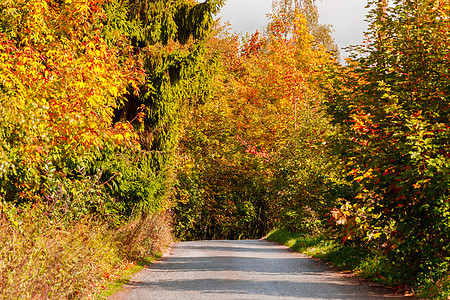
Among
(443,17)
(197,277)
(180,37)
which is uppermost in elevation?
(180,37)

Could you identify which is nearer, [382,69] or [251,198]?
[382,69]

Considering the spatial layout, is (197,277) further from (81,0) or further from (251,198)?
(251,198)

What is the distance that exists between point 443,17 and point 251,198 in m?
32.5

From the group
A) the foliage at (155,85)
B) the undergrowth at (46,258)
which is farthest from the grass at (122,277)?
the foliage at (155,85)

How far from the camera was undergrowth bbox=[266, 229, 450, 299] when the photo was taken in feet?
30.9

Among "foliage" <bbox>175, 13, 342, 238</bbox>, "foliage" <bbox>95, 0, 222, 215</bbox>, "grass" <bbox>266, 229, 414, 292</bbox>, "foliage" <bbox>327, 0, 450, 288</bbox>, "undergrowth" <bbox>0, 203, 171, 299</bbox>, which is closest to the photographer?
"undergrowth" <bbox>0, 203, 171, 299</bbox>

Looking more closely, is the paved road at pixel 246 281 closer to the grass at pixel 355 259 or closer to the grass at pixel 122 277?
the grass at pixel 122 277

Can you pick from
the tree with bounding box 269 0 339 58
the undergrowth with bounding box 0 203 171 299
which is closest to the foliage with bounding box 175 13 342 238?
the tree with bounding box 269 0 339 58

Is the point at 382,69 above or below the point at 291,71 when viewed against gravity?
below

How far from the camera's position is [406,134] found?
9.54m

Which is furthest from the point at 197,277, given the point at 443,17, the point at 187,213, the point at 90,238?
the point at 187,213

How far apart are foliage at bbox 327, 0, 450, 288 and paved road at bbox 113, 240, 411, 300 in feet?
4.32

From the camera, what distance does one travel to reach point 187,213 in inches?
1453

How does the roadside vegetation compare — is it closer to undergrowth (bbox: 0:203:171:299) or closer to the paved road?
undergrowth (bbox: 0:203:171:299)
